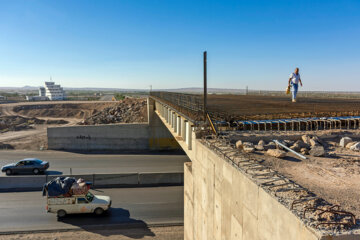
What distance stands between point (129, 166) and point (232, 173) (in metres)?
21.9

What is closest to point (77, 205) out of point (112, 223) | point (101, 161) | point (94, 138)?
point (112, 223)

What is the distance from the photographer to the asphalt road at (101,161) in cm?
2520

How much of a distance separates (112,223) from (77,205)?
8.18 feet

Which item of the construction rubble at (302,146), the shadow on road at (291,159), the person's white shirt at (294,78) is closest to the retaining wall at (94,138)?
the person's white shirt at (294,78)

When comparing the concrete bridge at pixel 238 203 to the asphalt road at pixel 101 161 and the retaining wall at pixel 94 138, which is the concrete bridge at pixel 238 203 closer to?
the asphalt road at pixel 101 161

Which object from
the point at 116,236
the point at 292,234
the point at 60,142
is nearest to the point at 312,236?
the point at 292,234

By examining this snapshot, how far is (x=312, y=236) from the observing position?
11.1ft

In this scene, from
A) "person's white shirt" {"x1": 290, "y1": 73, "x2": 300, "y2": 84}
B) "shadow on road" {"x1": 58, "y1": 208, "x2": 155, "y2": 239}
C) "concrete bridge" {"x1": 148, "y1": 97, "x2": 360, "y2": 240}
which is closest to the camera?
"concrete bridge" {"x1": 148, "y1": 97, "x2": 360, "y2": 240}

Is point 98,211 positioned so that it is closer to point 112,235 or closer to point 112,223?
point 112,223

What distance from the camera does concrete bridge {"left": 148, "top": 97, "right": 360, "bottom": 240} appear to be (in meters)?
3.82

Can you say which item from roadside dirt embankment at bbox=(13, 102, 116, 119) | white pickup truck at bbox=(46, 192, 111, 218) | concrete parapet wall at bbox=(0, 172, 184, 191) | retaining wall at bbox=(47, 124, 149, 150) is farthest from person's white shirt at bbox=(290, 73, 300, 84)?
roadside dirt embankment at bbox=(13, 102, 116, 119)

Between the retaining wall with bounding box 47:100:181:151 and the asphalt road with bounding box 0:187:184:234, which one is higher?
the retaining wall with bounding box 47:100:181:151

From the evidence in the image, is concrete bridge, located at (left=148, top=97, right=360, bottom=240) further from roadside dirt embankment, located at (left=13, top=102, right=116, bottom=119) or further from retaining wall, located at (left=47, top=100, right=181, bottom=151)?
roadside dirt embankment, located at (left=13, top=102, right=116, bottom=119)

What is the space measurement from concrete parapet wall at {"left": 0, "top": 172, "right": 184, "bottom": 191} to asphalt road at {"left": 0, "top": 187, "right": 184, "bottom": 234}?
1138 mm
